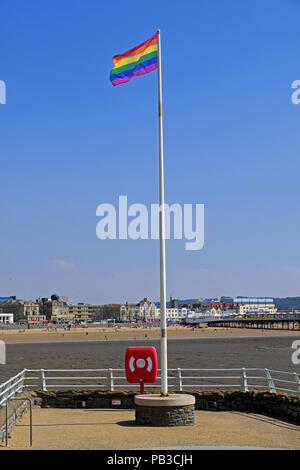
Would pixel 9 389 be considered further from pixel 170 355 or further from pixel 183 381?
pixel 170 355

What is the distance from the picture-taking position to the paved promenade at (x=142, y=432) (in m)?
15.0

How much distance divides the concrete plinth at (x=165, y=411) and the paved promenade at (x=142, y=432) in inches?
11.9

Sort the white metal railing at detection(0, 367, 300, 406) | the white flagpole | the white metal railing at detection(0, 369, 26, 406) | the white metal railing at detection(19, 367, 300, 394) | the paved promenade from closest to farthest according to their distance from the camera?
the paved promenade → the white metal railing at detection(0, 369, 26, 406) → the white flagpole → the white metal railing at detection(0, 367, 300, 406) → the white metal railing at detection(19, 367, 300, 394)

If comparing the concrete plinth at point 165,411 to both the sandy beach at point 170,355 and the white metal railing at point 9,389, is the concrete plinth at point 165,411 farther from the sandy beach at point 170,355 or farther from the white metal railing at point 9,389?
the sandy beach at point 170,355

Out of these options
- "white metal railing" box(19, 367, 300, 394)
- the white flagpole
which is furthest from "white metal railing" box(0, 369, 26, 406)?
the white flagpole

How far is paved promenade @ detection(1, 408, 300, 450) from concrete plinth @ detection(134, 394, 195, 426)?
0.30 meters

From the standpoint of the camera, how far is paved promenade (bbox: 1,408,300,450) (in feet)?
49.1

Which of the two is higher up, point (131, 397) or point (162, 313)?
point (162, 313)

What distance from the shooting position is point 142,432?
651 inches

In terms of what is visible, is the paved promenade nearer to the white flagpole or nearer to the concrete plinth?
→ the concrete plinth

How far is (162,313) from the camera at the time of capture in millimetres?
18609
